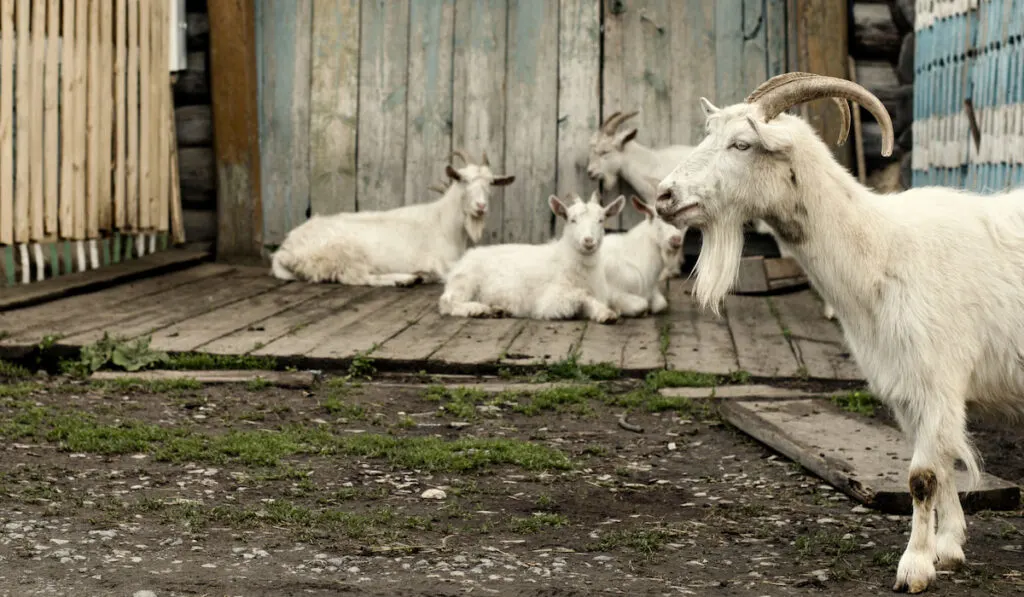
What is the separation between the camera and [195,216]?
1110cm

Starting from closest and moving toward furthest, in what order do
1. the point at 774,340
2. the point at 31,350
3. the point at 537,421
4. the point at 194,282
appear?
the point at 537,421 < the point at 31,350 < the point at 774,340 < the point at 194,282

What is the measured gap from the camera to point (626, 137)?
10555 millimetres

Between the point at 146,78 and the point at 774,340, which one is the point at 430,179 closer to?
the point at 146,78

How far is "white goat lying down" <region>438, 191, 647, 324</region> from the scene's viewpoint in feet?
28.7

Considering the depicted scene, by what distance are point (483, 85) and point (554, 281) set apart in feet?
8.76

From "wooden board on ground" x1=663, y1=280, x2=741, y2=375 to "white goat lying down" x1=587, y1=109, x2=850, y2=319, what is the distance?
135 cm

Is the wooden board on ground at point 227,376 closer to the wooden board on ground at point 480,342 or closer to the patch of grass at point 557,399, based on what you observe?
the wooden board on ground at point 480,342

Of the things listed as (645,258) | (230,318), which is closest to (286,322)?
(230,318)

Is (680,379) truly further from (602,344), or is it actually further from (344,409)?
(344,409)

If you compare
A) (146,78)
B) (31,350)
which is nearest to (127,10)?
(146,78)

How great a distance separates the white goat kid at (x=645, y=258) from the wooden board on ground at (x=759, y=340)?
55 centimetres

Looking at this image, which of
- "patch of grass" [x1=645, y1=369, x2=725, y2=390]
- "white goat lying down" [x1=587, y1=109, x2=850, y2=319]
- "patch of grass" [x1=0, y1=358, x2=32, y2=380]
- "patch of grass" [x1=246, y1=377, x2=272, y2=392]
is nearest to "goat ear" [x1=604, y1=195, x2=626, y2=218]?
"white goat lying down" [x1=587, y1=109, x2=850, y2=319]

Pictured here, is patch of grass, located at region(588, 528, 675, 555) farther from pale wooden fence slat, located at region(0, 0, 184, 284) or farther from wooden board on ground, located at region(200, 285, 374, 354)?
pale wooden fence slat, located at region(0, 0, 184, 284)

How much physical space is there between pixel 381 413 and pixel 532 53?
17.4 ft
